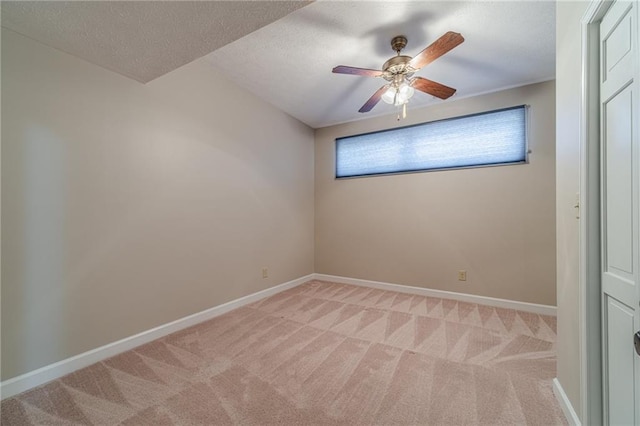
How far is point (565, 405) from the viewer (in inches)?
52.6

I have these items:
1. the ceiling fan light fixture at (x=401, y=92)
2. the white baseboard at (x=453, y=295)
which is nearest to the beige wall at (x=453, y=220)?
the white baseboard at (x=453, y=295)

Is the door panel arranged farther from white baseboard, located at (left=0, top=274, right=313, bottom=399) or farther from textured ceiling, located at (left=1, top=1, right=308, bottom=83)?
→ white baseboard, located at (left=0, top=274, right=313, bottom=399)

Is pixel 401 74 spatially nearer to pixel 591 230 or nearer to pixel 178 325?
pixel 591 230

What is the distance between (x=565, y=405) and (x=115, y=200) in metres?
3.28

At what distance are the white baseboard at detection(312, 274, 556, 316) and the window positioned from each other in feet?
5.37

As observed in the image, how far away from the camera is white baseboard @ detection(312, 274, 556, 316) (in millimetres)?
2686

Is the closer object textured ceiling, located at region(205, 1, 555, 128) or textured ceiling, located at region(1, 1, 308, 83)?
textured ceiling, located at region(1, 1, 308, 83)

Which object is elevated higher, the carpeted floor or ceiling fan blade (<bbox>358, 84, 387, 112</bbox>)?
ceiling fan blade (<bbox>358, 84, 387, 112</bbox>)

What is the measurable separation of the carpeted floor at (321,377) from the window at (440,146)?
188 cm

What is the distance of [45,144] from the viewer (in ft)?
5.34

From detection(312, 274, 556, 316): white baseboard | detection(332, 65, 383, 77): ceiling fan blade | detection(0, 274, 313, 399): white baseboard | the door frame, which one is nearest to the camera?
the door frame

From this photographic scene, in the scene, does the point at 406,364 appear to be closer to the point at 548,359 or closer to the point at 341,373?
the point at 341,373

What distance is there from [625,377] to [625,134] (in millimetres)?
930

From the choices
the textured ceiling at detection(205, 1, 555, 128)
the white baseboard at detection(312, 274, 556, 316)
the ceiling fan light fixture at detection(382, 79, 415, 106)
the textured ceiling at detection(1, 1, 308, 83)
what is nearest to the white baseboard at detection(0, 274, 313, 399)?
the white baseboard at detection(312, 274, 556, 316)
